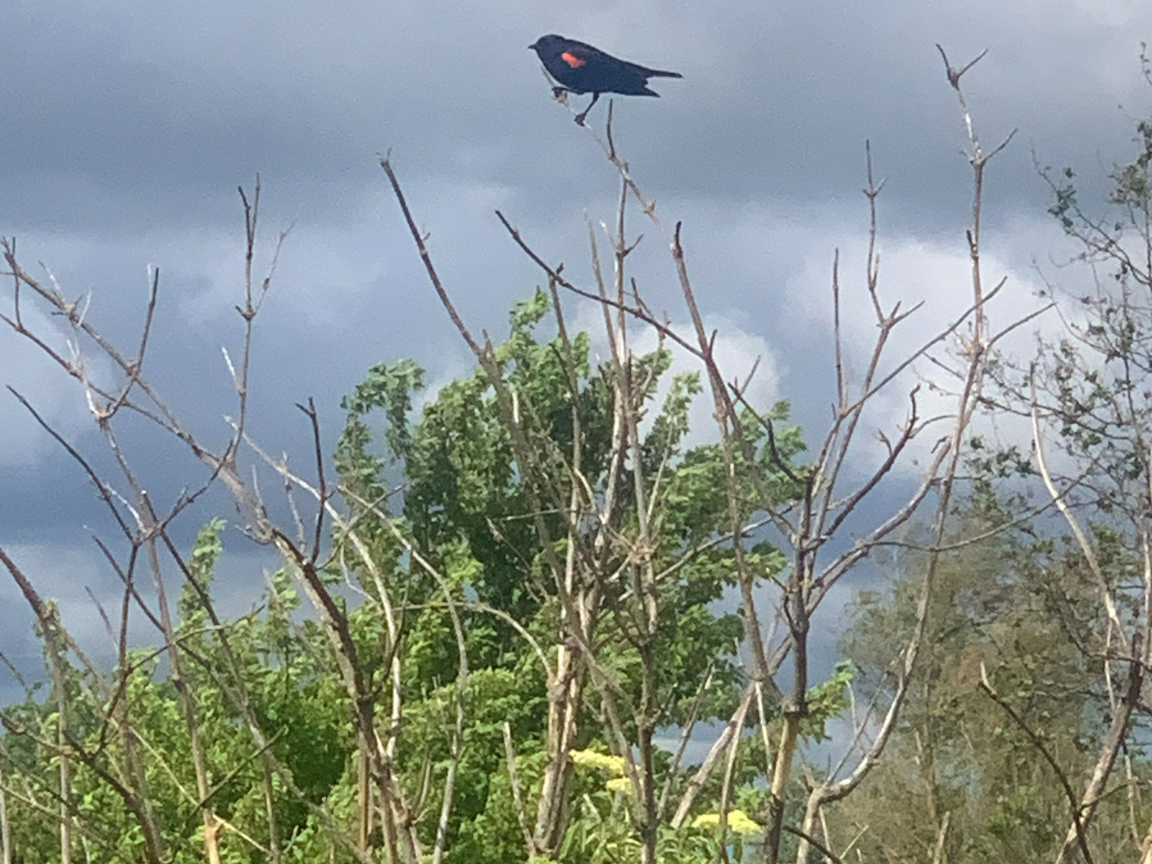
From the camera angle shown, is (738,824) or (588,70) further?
(738,824)

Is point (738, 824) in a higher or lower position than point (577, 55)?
lower

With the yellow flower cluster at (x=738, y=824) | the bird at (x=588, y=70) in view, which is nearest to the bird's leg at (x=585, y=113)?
the bird at (x=588, y=70)

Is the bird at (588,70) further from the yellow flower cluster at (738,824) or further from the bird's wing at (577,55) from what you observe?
the yellow flower cluster at (738,824)

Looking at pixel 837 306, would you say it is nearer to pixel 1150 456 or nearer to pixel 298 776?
pixel 1150 456

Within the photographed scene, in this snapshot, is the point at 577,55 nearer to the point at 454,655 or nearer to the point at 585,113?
the point at 585,113

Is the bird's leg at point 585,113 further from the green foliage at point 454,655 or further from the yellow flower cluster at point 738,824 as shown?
the yellow flower cluster at point 738,824

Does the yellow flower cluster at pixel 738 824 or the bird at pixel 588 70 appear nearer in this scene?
the bird at pixel 588 70

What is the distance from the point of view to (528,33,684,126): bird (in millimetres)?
1928

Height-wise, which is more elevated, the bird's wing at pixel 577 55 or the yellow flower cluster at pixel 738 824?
the bird's wing at pixel 577 55

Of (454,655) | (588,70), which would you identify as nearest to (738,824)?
(588,70)

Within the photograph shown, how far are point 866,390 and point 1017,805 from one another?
300 inches

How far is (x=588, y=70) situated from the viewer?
2023mm

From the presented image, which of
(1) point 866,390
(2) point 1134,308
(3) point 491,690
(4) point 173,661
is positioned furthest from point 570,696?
(2) point 1134,308

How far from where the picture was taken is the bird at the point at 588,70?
1928mm
